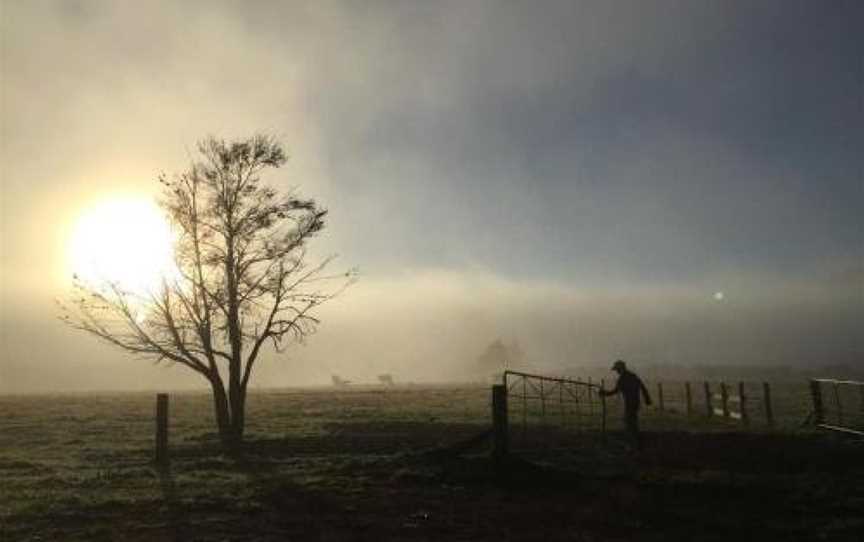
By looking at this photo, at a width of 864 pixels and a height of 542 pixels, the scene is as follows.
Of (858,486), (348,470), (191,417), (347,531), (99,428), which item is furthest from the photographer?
(191,417)

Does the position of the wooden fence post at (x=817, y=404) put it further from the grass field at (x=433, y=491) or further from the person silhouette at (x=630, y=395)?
the person silhouette at (x=630, y=395)

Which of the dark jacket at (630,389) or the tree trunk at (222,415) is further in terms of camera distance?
the tree trunk at (222,415)

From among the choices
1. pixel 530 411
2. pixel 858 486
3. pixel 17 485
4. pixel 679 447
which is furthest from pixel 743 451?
pixel 530 411

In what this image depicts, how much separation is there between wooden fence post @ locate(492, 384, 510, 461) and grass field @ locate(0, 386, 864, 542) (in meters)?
0.42

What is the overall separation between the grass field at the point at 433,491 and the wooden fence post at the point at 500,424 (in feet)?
1.37

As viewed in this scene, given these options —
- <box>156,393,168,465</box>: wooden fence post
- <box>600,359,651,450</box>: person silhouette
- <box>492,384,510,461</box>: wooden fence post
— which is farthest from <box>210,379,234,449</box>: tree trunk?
<box>600,359,651,450</box>: person silhouette

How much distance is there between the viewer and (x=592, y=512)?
45.4 ft

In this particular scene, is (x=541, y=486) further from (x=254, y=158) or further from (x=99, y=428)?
(x=99, y=428)

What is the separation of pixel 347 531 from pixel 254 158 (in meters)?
18.7

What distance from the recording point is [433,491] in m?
16.3

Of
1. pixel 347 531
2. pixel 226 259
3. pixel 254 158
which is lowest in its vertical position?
pixel 347 531

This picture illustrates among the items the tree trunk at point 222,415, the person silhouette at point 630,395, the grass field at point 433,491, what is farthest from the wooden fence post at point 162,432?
the person silhouette at point 630,395

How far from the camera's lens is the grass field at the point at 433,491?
12680 millimetres

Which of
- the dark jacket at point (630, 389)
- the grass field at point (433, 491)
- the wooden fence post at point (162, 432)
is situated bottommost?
the grass field at point (433, 491)
